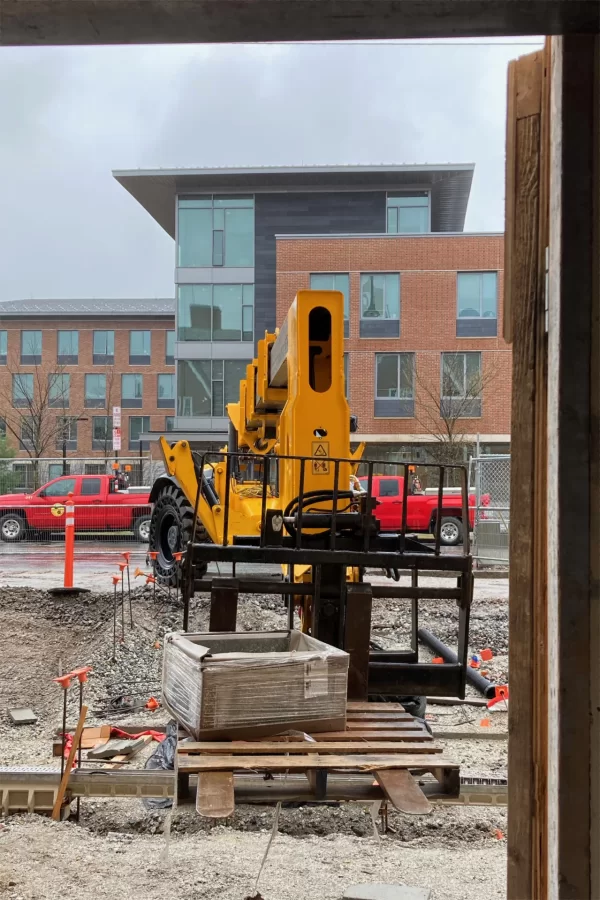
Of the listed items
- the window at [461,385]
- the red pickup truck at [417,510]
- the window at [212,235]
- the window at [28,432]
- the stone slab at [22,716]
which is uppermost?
the window at [212,235]

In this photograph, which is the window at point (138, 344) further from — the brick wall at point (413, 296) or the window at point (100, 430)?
the brick wall at point (413, 296)

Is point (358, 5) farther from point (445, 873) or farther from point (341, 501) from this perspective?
point (341, 501)

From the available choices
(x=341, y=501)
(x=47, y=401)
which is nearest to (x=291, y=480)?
(x=341, y=501)

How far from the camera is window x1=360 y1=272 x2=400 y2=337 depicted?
35.1 metres

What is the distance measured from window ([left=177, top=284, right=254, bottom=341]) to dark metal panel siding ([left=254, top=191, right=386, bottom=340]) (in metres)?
0.51

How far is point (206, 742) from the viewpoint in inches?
135

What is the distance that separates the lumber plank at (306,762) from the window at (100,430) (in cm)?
5290

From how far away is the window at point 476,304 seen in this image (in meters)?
34.9

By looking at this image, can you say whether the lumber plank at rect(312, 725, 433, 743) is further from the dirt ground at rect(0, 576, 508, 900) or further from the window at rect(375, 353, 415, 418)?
the window at rect(375, 353, 415, 418)

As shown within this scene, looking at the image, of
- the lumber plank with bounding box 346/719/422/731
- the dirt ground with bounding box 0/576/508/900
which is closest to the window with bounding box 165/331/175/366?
the dirt ground with bounding box 0/576/508/900

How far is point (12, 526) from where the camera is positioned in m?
23.2

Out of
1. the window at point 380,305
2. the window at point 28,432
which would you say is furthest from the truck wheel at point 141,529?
the window at point 28,432

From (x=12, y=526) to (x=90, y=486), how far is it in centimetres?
240

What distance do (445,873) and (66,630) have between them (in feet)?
25.8
